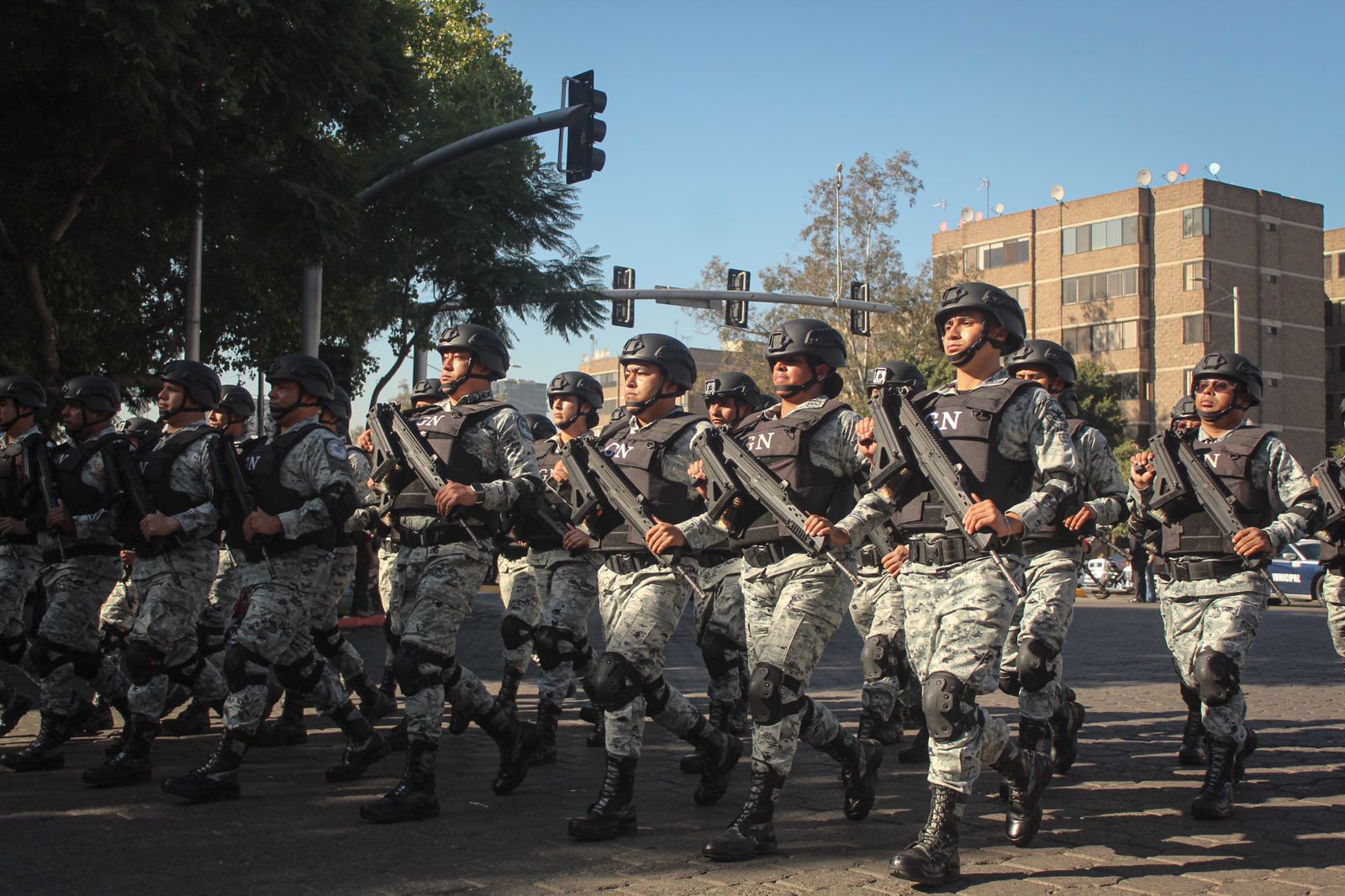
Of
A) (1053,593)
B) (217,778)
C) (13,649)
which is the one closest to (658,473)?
(1053,593)

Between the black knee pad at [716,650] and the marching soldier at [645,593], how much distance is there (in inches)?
19.8

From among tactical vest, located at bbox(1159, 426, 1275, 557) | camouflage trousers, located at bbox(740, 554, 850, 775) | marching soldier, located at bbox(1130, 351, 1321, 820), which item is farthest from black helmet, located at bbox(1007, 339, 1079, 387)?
camouflage trousers, located at bbox(740, 554, 850, 775)

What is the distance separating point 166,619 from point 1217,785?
5395 millimetres

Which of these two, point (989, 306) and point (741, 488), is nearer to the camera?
point (989, 306)

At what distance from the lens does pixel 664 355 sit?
22.0 feet

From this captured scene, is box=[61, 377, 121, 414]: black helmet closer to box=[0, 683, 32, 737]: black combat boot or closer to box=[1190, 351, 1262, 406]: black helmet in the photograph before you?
box=[0, 683, 32, 737]: black combat boot

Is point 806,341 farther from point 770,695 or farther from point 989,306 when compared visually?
point 770,695

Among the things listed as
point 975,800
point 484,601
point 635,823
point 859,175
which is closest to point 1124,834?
point 975,800

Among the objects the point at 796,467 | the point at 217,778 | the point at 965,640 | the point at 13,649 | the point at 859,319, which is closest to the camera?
the point at 965,640

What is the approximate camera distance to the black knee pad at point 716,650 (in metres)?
7.21

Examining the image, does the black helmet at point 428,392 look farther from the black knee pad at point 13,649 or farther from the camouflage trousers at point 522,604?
the black knee pad at point 13,649

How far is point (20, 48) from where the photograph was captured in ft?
40.6

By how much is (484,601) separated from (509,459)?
14.7 meters

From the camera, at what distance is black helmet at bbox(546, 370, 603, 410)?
28.8ft
